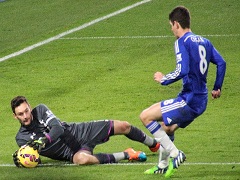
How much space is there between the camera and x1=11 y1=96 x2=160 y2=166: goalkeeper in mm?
13203

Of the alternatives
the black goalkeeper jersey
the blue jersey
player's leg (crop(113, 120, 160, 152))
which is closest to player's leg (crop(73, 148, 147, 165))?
the black goalkeeper jersey

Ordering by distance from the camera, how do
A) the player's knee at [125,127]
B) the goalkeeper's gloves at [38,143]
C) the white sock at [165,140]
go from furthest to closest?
the player's knee at [125,127]
the goalkeeper's gloves at [38,143]
the white sock at [165,140]

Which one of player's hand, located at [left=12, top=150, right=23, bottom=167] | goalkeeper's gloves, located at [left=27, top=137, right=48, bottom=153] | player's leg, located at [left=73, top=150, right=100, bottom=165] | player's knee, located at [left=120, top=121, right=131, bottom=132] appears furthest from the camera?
player's knee, located at [left=120, top=121, right=131, bottom=132]

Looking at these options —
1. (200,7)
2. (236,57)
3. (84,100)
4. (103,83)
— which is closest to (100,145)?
(84,100)

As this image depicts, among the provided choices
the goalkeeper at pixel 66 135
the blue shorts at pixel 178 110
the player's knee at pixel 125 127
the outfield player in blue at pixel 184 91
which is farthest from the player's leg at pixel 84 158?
the blue shorts at pixel 178 110

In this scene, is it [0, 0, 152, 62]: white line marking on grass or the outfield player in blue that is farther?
[0, 0, 152, 62]: white line marking on grass

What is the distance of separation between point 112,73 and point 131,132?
20.5 feet

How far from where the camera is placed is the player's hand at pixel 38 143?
1302cm

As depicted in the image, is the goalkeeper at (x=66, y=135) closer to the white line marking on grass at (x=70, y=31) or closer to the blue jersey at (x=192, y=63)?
the blue jersey at (x=192, y=63)

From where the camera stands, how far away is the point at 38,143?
42.7 feet

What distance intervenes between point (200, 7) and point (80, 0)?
3.47 meters

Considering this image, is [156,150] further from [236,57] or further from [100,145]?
[236,57]

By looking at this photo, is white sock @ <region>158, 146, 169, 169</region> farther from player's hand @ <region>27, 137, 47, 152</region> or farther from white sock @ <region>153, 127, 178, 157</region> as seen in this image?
player's hand @ <region>27, 137, 47, 152</region>

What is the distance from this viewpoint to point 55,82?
63.1 ft
